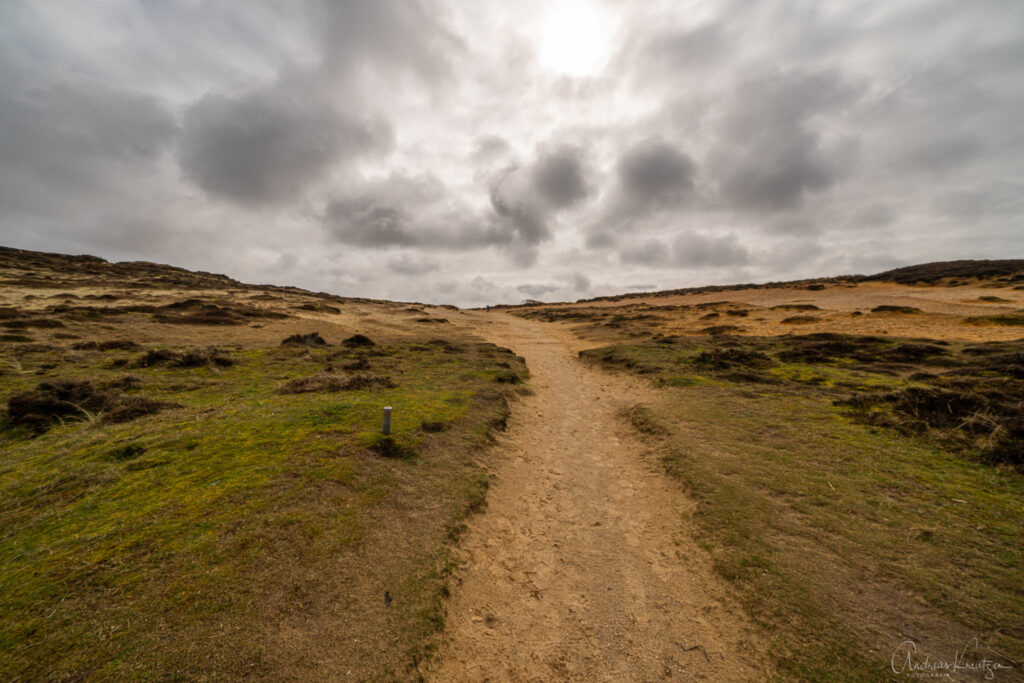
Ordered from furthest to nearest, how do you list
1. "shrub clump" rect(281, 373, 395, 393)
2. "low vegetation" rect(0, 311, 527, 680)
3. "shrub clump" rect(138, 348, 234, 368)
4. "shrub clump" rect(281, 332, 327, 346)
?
"shrub clump" rect(281, 332, 327, 346) → "shrub clump" rect(138, 348, 234, 368) → "shrub clump" rect(281, 373, 395, 393) → "low vegetation" rect(0, 311, 527, 680)

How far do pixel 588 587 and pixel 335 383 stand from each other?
1170 centimetres

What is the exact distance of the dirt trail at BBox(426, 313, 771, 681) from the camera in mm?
4973

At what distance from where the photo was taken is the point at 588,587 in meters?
6.36

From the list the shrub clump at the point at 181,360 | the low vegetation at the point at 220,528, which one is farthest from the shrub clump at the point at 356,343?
the low vegetation at the point at 220,528

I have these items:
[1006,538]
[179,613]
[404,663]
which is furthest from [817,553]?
[179,613]

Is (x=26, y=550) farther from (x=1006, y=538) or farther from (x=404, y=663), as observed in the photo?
(x=1006, y=538)

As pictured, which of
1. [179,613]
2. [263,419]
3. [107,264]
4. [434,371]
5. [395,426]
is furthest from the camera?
[107,264]

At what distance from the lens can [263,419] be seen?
9695 millimetres

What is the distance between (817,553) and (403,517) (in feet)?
25.0

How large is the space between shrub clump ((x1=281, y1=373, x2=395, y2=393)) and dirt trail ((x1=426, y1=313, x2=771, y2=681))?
6.70 meters

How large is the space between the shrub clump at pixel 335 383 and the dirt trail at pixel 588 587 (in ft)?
22.0

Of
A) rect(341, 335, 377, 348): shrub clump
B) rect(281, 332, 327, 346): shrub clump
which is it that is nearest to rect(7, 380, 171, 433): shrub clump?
rect(281, 332, 327, 346): shrub clump

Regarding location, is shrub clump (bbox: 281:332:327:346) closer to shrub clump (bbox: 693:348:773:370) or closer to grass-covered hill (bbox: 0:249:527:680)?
grass-covered hill (bbox: 0:249:527:680)
